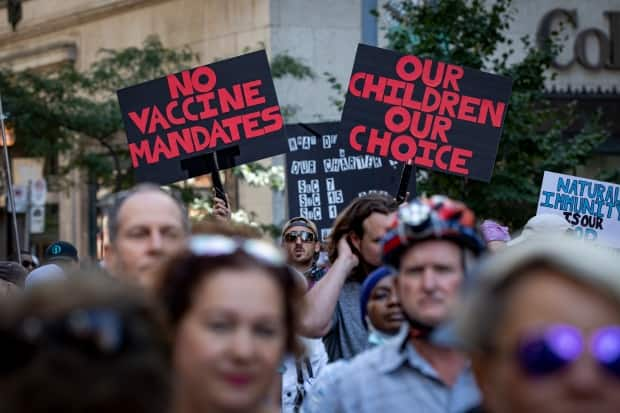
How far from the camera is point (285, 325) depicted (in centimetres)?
340

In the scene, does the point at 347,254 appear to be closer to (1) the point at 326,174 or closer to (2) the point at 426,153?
(2) the point at 426,153

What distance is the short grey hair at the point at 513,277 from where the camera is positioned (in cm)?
242

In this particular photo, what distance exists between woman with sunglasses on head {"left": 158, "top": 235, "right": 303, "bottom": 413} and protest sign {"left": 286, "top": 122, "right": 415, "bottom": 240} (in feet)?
25.5

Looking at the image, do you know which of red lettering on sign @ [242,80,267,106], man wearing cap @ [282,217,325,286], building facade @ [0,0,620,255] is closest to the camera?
red lettering on sign @ [242,80,267,106]

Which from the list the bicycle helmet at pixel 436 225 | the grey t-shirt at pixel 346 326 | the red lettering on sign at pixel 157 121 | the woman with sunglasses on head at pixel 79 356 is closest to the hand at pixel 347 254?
the grey t-shirt at pixel 346 326

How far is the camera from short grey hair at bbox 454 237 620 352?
2.42 metres

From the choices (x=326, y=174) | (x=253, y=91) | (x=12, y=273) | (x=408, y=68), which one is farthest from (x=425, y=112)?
(x=12, y=273)

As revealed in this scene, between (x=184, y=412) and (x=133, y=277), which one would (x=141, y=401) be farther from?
(x=133, y=277)

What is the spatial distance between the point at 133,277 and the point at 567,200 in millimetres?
7687

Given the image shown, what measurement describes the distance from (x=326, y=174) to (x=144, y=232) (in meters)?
7.31

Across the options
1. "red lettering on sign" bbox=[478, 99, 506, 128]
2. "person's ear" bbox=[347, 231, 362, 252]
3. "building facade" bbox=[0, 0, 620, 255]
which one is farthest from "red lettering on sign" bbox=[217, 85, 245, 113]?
"building facade" bbox=[0, 0, 620, 255]

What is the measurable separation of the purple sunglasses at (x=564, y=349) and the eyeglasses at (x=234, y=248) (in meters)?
1.13

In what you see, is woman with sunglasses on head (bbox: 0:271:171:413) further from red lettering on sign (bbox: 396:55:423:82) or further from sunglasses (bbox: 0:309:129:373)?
red lettering on sign (bbox: 396:55:423:82)

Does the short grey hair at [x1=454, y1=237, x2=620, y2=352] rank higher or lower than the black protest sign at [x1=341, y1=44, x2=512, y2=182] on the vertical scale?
lower
